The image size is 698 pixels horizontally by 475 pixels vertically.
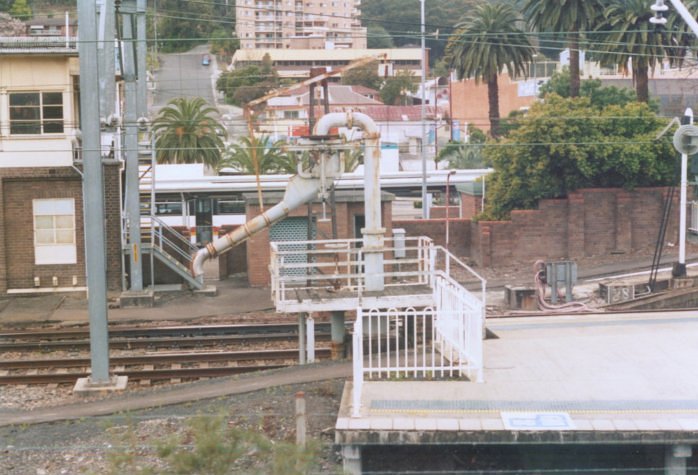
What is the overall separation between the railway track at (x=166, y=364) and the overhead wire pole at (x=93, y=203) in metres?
1.20

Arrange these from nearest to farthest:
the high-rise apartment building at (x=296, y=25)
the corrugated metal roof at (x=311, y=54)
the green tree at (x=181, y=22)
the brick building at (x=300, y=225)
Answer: the brick building at (x=300, y=225), the green tree at (x=181, y=22), the corrugated metal roof at (x=311, y=54), the high-rise apartment building at (x=296, y=25)

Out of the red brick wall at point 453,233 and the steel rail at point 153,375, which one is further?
the red brick wall at point 453,233

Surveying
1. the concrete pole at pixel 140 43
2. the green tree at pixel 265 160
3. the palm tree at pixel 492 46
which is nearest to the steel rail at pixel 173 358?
the concrete pole at pixel 140 43

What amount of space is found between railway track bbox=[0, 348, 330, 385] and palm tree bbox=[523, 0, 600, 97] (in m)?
26.7

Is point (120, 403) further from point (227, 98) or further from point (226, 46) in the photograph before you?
point (226, 46)

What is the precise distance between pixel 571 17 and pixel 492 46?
28.6ft

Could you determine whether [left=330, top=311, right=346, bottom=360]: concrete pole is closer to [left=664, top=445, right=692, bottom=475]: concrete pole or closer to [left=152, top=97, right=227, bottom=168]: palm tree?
[left=664, top=445, right=692, bottom=475]: concrete pole

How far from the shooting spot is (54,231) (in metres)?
27.4

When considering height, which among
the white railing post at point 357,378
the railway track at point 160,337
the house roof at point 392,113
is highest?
the house roof at point 392,113

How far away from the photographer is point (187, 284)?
27625 millimetres

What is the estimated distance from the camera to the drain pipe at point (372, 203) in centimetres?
1700

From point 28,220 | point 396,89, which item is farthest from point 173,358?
point 396,89

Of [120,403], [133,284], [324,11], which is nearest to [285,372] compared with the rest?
[120,403]

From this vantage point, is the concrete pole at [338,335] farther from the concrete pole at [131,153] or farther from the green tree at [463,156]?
the green tree at [463,156]
